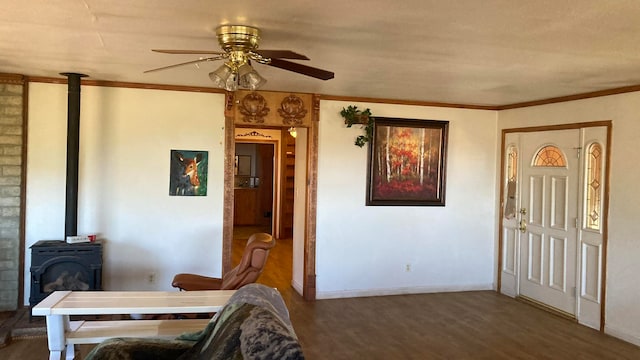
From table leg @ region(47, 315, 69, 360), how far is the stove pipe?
6.15ft

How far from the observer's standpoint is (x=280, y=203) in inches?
393

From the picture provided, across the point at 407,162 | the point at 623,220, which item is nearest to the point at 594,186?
the point at 623,220

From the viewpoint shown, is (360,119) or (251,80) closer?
(251,80)

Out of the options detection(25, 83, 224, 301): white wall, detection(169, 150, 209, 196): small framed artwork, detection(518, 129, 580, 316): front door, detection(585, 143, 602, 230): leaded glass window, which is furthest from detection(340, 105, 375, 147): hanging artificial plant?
detection(585, 143, 602, 230): leaded glass window

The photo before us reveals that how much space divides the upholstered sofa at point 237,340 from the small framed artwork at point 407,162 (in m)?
3.46

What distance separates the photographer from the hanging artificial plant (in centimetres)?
571

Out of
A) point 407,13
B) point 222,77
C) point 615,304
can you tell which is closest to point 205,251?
point 222,77

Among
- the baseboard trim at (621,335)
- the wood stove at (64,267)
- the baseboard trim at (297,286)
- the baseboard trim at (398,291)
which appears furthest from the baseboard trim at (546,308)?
the wood stove at (64,267)

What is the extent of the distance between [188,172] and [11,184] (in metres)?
1.70

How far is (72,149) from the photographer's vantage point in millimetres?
4711

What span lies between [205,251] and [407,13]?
367cm

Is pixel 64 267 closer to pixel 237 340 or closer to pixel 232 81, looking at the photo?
pixel 232 81

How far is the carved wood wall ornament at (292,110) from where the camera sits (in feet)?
18.3

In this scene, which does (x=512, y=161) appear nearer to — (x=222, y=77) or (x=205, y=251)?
(x=205, y=251)
